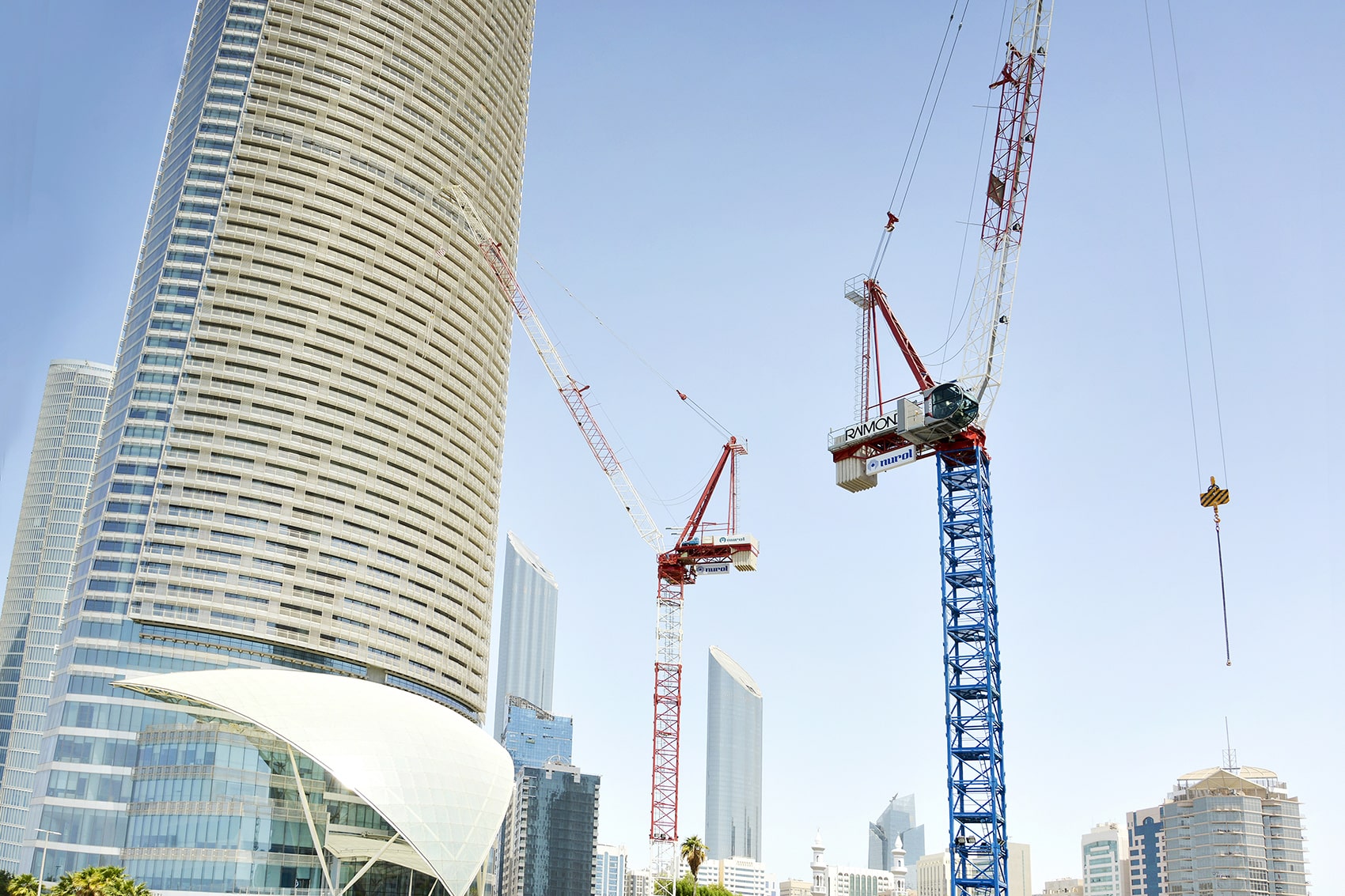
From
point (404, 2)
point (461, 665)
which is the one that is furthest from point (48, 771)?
point (404, 2)

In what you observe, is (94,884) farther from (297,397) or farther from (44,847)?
(297,397)

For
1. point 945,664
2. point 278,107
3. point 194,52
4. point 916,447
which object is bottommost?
point 945,664

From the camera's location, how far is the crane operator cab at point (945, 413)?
105812 millimetres

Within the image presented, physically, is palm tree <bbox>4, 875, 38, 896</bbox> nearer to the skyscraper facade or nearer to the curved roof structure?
the curved roof structure

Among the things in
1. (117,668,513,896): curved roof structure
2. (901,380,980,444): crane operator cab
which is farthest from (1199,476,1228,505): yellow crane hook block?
(117,668,513,896): curved roof structure

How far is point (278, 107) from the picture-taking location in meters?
150

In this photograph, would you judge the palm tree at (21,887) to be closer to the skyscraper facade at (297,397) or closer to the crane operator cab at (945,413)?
the skyscraper facade at (297,397)

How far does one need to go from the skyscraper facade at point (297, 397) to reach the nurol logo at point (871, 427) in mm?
60334

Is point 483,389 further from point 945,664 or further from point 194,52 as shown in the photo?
point 945,664

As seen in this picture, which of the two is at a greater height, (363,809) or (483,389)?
(483,389)

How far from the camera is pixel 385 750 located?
10325cm

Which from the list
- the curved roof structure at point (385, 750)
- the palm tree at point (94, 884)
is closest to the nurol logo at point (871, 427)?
the curved roof structure at point (385, 750)

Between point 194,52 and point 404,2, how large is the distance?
28.7 meters

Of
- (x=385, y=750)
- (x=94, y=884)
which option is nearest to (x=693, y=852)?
(x=385, y=750)
